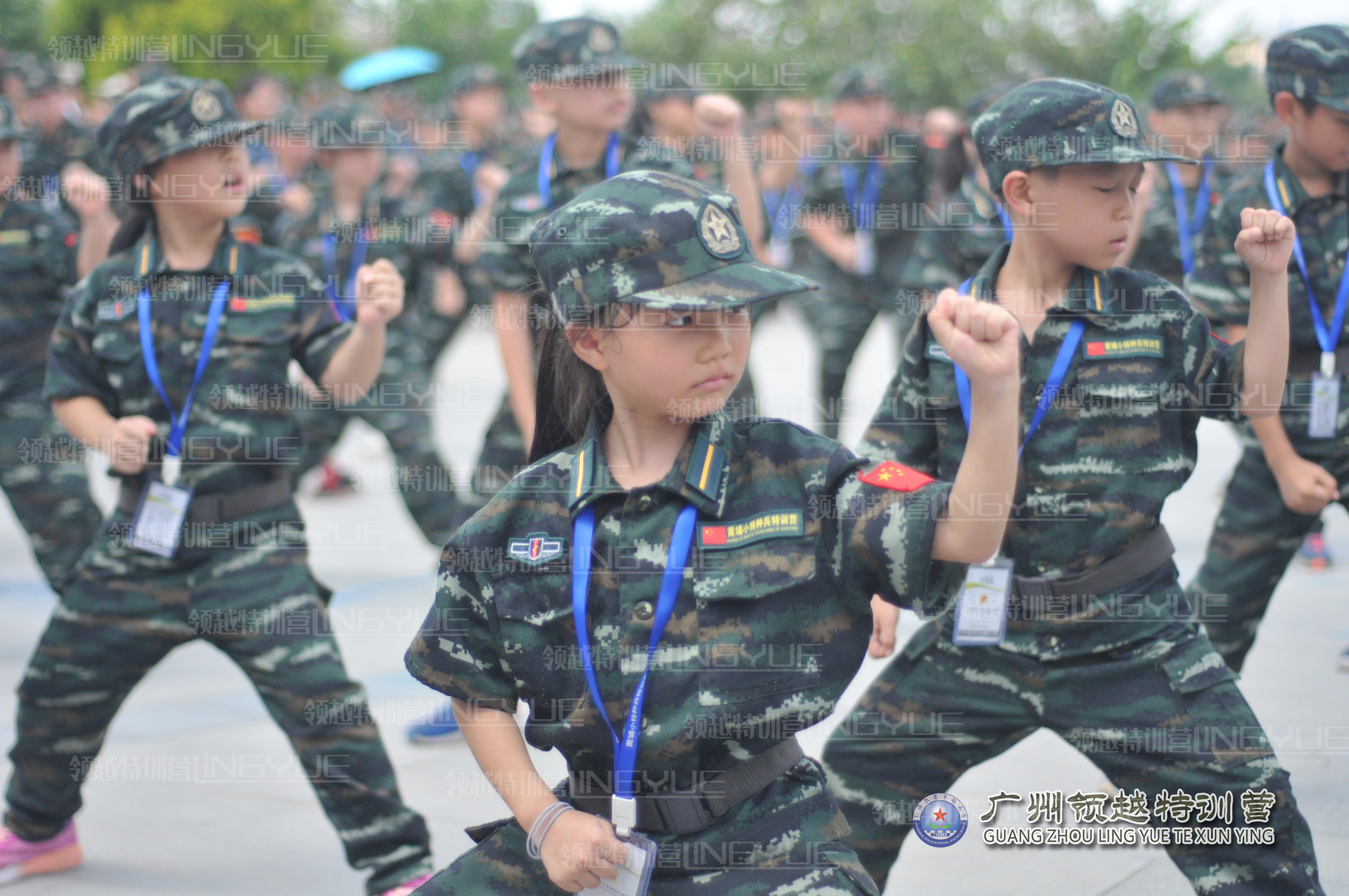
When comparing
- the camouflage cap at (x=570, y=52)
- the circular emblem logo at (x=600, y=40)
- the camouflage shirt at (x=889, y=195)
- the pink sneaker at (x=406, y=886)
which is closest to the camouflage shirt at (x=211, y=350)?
the pink sneaker at (x=406, y=886)

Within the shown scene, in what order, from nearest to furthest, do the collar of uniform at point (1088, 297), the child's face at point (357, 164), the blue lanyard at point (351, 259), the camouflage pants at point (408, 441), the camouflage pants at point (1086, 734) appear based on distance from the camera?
the camouflage pants at point (1086, 734)
the collar of uniform at point (1088, 297)
the camouflage pants at point (408, 441)
the blue lanyard at point (351, 259)
the child's face at point (357, 164)

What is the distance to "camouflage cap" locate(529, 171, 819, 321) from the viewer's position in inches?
76.4

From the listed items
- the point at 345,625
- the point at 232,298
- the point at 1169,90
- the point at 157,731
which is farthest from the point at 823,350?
the point at 232,298

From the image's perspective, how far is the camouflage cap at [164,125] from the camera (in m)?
3.47

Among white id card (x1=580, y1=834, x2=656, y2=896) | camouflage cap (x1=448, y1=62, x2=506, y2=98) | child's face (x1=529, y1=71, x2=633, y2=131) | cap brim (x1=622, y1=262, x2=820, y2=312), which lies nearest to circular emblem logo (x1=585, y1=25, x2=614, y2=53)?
child's face (x1=529, y1=71, x2=633, y2=131)

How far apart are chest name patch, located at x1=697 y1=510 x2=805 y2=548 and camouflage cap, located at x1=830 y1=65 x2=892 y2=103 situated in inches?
259

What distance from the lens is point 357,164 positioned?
688 cm

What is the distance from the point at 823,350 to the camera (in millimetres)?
8148

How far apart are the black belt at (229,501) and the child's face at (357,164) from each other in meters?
3.72

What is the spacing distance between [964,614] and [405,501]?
3881 mm

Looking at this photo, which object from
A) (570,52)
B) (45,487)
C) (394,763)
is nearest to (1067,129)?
(570,52)

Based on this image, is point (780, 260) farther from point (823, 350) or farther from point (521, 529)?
point (521, 529)

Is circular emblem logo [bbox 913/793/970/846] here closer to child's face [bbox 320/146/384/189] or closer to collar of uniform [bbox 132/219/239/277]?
collar of uniform [bbox 132/219/239/277]

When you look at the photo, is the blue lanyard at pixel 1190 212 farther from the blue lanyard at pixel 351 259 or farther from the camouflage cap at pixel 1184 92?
the blue lanyard at pixel 351 259
